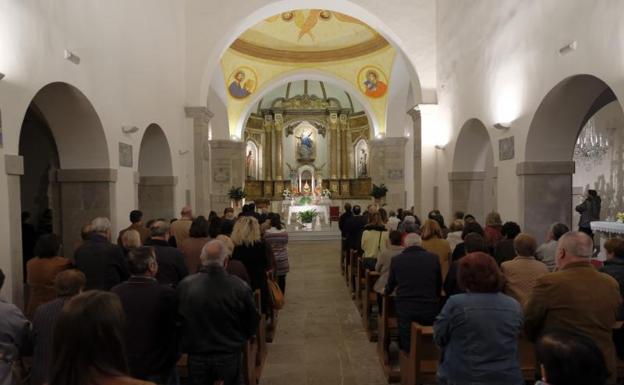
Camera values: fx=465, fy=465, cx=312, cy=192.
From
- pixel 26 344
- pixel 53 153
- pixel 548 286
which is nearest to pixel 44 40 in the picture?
pixel 53 153

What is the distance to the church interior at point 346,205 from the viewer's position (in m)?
3.21

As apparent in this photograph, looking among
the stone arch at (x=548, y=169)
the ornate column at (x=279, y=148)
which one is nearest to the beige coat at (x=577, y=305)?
the stone arch at (x=548, y=169)

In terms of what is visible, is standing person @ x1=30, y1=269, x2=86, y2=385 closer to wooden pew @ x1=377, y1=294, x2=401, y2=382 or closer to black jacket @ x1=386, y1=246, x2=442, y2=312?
black jacket @ x1=386, y1=246, x2=442, y2=312

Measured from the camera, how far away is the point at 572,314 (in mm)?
2844

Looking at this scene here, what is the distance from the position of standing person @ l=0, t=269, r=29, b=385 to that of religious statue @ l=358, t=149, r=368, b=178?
22.1 m

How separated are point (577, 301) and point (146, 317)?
267 cm

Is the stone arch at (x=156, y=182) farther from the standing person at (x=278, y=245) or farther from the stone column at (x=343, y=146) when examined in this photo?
the stone column at (x=343, y=146)

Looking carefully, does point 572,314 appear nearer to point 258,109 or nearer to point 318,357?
point 318,357

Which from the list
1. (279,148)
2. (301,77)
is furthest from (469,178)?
(279,148)

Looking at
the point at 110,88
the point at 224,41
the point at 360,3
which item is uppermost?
the point at 360,3

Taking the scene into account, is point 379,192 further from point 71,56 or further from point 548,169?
point 71,56

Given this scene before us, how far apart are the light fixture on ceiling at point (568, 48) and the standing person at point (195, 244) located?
5457 millimetres

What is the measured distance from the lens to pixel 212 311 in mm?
3146

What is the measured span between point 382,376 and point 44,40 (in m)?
5.75
